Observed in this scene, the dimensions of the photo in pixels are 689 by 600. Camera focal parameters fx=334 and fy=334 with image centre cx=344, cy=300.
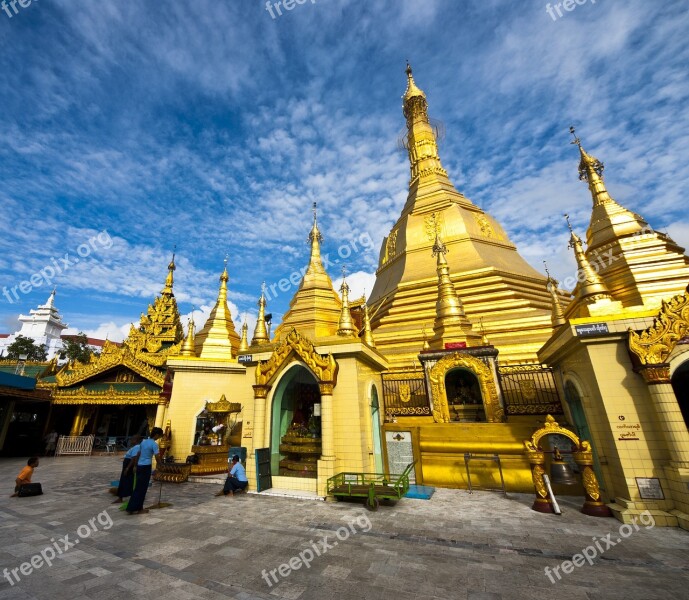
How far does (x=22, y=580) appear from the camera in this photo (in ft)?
13.6

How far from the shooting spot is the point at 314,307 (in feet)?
47.4

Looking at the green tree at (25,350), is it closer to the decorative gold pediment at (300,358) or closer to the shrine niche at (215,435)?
the shrine niche at (215,435)

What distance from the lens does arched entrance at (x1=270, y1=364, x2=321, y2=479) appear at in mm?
9812

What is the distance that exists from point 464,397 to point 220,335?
38.7 ft

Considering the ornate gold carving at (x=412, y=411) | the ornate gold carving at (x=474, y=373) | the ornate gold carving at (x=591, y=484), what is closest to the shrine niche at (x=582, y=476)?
the ornate gold carving at (x=591, y=484)

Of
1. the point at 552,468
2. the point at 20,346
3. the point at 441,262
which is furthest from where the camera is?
the point at 20,346

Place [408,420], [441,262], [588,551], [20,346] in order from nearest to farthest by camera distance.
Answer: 1. [588,551]
2. [408,420]
3. [441,262]
4. [20,346]

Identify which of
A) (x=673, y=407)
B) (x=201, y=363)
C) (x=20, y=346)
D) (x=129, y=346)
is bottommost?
(x=673, y=407)

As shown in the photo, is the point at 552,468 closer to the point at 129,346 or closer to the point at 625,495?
the point at 625,495

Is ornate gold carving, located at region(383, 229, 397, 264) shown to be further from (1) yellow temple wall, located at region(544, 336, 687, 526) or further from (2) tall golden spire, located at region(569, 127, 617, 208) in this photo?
(1) yellow temple wall, located at region(544, 336, 687, 526)

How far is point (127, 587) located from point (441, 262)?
1644cm

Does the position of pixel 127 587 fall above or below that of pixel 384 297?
below

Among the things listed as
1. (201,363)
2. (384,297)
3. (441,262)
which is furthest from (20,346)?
(441,262)

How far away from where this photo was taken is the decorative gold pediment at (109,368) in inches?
834
